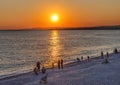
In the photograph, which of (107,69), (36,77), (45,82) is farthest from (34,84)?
(107,69)

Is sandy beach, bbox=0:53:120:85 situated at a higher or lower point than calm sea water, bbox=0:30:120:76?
higher

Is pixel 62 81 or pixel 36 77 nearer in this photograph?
pixel 62 81

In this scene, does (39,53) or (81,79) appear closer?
(81,79)

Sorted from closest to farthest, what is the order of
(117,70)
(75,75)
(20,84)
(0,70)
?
(20,84) < (75,75) < (117,70) < (0,70)

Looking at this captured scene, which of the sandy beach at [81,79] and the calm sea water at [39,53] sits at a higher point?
the sandy beach at [81,79]

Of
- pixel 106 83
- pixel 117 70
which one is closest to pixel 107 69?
pixel 117 70

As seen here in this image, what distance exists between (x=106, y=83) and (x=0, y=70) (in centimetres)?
1834

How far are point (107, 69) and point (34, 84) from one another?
1025cm

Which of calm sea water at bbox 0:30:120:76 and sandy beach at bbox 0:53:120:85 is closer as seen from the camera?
sandy beach at bbox 0:53:120:85

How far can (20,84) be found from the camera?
86.6 feet

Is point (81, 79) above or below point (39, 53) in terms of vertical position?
above

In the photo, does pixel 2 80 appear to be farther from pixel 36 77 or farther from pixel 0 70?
pixel 0 70

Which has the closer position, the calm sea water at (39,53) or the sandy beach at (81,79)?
the sandy beach at (81,79)

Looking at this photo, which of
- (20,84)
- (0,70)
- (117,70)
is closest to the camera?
(20,84)
